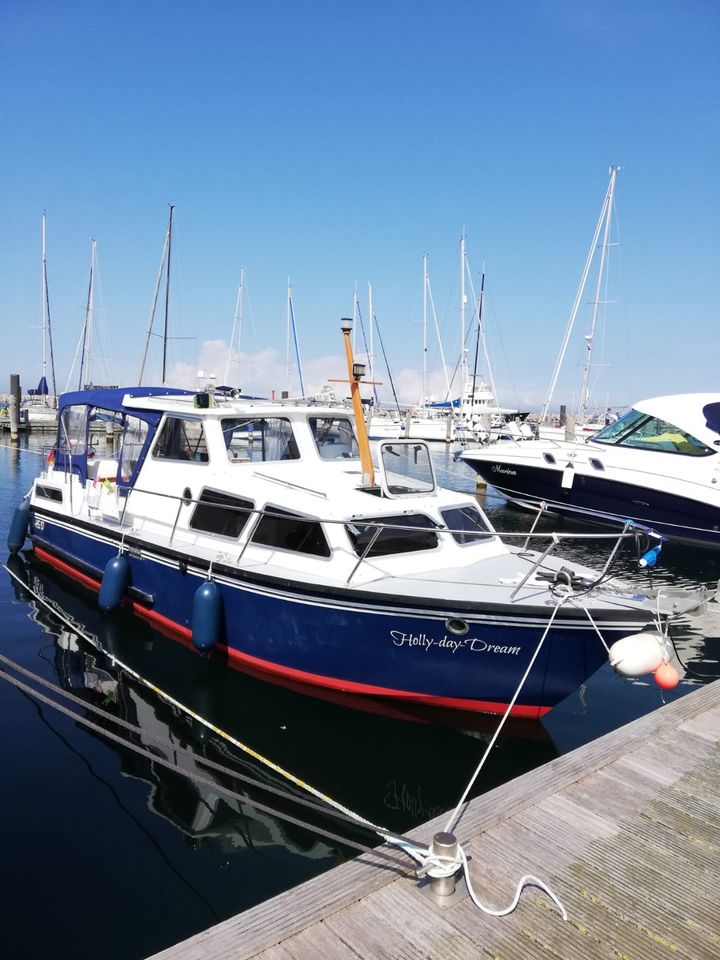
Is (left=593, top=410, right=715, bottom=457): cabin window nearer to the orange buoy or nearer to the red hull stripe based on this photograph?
the red hull stripe

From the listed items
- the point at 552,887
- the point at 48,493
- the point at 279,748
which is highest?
the point at 48,493

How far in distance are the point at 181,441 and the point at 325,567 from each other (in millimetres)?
3514

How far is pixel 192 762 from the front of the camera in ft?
21.1

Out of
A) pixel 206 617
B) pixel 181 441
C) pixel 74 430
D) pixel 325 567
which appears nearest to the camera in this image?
pixel 325 567

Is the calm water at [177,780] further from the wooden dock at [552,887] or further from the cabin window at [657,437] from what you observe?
the cabin window at [657,437]

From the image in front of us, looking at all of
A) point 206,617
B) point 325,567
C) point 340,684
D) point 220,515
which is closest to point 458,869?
point 340,684

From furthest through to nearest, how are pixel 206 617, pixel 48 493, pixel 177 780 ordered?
pixel 48 493
pixel 206 617
pixel 177 780

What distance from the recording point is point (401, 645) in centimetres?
664

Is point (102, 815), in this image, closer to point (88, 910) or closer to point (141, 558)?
point (88, 910)

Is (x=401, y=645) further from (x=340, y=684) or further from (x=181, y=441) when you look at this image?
(x=181, y=441)

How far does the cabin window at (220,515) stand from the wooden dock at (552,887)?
486cm

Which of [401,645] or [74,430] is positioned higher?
[74,430]

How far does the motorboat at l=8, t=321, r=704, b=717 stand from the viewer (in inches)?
251

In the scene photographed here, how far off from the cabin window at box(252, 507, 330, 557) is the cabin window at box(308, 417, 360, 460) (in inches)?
71.5
